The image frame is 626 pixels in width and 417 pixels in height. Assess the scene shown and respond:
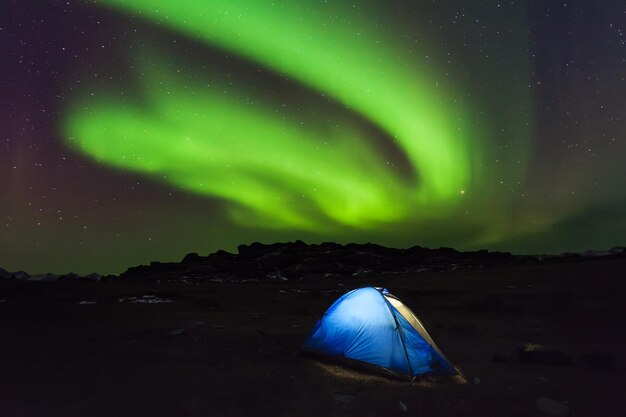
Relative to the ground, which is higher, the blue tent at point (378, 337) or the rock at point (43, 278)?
the rock at point (43, 278)

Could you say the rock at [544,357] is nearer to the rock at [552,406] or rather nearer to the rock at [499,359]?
the rock at [499,359]

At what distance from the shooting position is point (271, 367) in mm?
10414

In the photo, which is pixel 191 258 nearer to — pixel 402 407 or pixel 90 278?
pixel 90 278

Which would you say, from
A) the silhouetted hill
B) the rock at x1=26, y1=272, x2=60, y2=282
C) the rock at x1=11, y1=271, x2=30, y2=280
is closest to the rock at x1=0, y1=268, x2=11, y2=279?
the rock at x1=11, y1=271, x2=30, y2=280

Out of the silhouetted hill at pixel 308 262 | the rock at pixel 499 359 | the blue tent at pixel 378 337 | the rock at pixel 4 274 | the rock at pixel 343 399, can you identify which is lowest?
the rock at pixel 343 399

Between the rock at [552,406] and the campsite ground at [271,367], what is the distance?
0.14 metres

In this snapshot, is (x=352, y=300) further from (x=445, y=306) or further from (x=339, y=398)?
(x=445, y=306)

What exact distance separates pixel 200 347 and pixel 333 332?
176 inches

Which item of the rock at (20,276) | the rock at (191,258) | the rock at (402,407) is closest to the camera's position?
the rock at (402,407)

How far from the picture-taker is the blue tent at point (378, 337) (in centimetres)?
953

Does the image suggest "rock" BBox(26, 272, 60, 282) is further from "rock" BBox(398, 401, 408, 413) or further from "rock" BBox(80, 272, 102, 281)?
"rock" BBox(398, 401, 408, 413)

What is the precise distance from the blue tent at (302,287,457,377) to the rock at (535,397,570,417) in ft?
6.16

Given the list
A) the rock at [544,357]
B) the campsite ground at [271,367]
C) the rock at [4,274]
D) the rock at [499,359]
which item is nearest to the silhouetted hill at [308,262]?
the rock at [4,274]

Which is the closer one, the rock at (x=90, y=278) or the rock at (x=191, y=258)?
the rock at (x=90, y=278)
